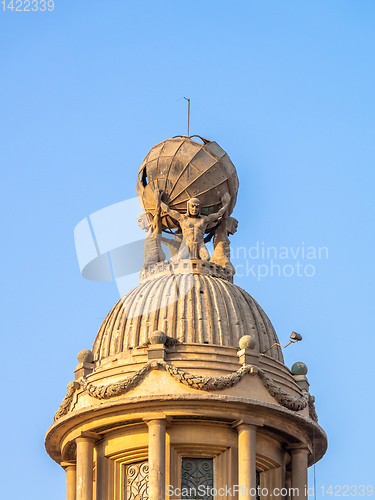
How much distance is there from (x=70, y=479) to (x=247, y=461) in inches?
336

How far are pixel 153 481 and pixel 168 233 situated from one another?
1478 centimetres

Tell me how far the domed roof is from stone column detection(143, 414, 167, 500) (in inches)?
150

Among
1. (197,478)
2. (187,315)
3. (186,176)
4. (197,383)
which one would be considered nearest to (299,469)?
(197,478)

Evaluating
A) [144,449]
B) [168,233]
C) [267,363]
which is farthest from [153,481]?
[168,233]

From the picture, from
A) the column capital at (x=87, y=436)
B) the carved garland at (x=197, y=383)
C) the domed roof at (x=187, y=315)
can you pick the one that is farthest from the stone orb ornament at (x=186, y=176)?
the column capital at (x=87, y=436)

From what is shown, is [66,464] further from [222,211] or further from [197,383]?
[222,211]

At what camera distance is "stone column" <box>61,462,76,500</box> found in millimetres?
72188

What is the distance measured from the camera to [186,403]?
68.8 meters

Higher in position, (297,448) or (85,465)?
(297,448)

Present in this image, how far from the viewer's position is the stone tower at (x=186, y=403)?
6894cm

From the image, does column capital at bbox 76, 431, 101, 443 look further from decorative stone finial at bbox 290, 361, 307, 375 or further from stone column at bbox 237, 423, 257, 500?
decorative stone finial at bbox 290, 361, 307, 375

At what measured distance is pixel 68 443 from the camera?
7188 centimetres

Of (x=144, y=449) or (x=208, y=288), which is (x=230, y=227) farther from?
(x=144, y=449)

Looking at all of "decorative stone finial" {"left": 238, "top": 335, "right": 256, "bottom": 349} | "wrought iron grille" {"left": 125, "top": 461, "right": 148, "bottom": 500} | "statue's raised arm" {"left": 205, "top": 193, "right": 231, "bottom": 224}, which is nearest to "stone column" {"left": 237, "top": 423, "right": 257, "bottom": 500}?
"decorative stone finial" {"left": 238, "top": 335, "right": 256, "bottom": 349}
